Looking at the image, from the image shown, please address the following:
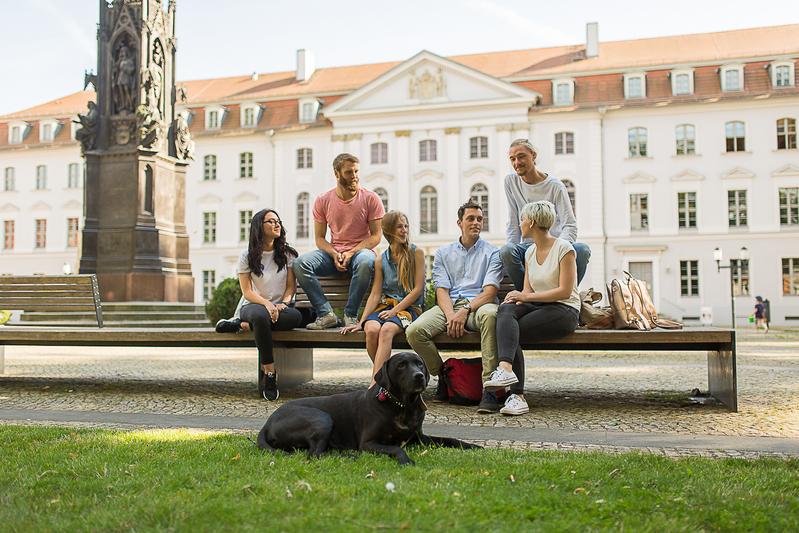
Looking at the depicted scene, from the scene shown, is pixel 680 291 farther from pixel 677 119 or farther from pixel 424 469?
pixel 424 469

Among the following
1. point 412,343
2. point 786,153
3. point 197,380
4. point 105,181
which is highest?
point 786,153

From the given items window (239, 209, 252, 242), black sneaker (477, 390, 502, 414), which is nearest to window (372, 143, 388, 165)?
window (239, 209, 252, 242)

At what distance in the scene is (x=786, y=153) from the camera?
37844mm

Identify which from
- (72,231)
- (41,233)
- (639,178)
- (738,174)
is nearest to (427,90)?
(639,178)

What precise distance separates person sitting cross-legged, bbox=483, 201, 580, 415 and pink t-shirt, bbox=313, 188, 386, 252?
1735 millimetres

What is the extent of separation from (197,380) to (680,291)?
3345 cm

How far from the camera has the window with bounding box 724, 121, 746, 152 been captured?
38.4 m

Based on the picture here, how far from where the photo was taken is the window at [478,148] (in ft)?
133

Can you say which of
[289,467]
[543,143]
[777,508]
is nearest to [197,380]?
[289,467]

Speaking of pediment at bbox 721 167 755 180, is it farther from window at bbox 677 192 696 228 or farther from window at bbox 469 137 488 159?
window at bbox 469 137 488 159

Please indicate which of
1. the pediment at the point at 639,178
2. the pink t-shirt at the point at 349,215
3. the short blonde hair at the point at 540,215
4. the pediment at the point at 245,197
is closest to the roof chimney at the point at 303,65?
the pediment at the point at 245,197

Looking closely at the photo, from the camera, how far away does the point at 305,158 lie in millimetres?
43500

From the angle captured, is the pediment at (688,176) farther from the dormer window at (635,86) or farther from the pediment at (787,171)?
the dormer window at (635,86)

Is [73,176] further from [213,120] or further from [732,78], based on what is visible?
[732,78]
